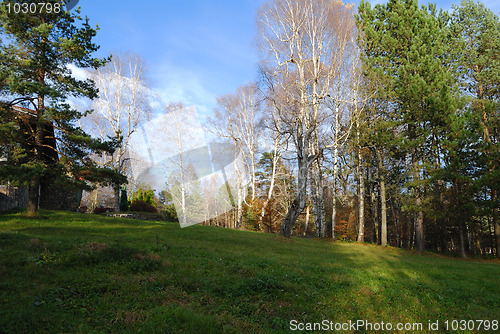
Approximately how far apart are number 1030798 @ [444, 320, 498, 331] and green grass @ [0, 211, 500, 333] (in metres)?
0.16

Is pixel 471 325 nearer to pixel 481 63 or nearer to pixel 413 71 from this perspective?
pixel 413 71

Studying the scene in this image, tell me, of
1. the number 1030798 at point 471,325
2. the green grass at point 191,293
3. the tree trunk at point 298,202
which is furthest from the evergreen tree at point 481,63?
the number 1030798 at point 471,325

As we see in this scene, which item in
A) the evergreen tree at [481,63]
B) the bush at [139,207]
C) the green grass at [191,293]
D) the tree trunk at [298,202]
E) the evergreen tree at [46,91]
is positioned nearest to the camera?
the green grass at [191,293]

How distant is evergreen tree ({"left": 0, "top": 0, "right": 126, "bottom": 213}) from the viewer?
1155 cm

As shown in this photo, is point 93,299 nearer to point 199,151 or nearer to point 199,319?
point 199,319

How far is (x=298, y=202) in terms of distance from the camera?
1564 centimetres

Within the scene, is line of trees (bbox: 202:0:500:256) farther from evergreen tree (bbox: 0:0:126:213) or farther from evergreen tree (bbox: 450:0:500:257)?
evergreen tree (bbox: 0:0:126:213)

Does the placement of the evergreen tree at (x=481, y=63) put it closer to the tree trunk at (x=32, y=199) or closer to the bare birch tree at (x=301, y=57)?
the bare birch tree at (x=301, y=57)

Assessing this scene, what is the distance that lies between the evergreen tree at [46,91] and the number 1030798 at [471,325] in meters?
12.8

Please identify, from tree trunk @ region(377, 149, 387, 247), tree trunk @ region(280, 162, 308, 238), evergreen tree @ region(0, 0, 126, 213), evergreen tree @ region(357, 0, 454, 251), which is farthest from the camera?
tree trunk @ region(377, 149, 387, 247)

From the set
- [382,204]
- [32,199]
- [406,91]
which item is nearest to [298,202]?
[382,204]

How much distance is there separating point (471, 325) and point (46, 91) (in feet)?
49.9

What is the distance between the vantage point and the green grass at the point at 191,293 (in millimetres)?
4297

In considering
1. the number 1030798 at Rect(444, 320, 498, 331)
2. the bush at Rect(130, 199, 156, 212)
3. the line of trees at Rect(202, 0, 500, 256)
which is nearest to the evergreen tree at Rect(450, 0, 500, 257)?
the line of trees at Rect(202, 0, 500, 256)
